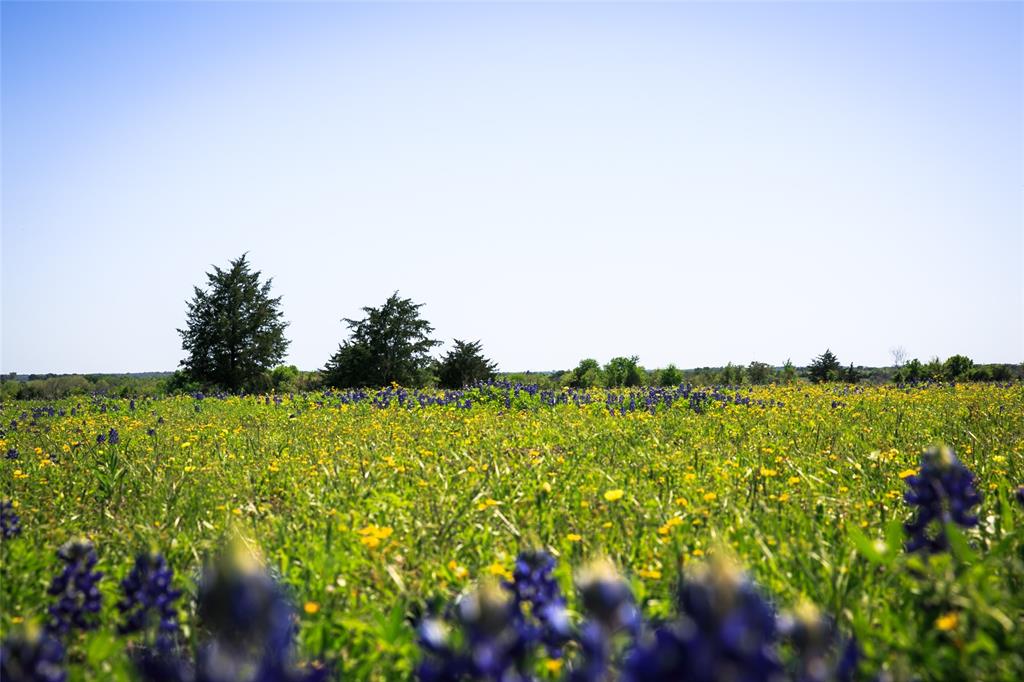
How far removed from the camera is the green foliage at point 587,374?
28.4 m

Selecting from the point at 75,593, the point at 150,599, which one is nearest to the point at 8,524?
the point at 75,593

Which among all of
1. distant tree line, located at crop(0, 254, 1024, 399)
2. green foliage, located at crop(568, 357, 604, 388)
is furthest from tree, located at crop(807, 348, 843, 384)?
green foliage, located at crop(568, 357, 604, 388)

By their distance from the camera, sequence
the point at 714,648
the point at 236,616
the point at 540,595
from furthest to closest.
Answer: the point at 540,595, the point at 236,616, the point at 714,648

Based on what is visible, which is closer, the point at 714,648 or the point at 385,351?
the point at 714,648

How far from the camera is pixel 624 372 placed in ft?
101

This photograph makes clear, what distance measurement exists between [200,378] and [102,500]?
3374cm

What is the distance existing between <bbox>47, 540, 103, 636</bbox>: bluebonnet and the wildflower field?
1cm

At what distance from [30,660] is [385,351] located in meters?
32.4

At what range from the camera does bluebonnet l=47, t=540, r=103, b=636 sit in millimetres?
2877

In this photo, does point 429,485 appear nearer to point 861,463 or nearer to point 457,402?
point 861,463

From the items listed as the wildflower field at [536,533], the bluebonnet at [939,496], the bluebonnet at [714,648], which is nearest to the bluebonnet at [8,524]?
the wildflower field at [536,533]

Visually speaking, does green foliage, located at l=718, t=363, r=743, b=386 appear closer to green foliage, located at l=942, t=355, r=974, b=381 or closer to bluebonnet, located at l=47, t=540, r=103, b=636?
green foliage, located at l=942, t=355, r=974, b=381

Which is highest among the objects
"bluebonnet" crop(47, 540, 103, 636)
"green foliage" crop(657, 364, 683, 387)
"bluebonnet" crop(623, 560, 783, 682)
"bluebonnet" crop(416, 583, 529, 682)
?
"green foliage" crop(657, 364, 683, 387)

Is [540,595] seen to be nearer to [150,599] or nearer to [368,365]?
[150,599]
